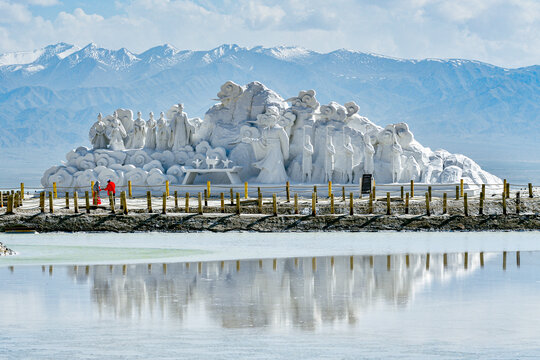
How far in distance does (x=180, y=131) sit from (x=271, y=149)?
3.91 m

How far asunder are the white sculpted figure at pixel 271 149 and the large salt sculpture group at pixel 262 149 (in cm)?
3

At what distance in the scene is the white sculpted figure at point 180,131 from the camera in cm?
3616

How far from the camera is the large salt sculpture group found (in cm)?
3416

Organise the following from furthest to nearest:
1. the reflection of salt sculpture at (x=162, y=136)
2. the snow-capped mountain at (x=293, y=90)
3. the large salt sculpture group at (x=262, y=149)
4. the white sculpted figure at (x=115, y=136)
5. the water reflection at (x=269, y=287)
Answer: the snow-capped mountain at (x=293, y=90) < the white sculpted figure at (x=115, y=136) < the reflection of salt sculpture at (x=162, y=136) < the large salt sculpture group at (x=262, y=149) < the water reflection at (x=269, y=287)

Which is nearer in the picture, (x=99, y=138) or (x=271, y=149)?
(x=271, y=149)

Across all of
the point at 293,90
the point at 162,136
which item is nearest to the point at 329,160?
the point at 162,136

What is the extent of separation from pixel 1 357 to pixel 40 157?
13231cm

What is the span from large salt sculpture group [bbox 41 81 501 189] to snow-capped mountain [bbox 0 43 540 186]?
93.9m

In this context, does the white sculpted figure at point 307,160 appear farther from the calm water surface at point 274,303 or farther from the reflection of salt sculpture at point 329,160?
the calm water surface at point 274,303

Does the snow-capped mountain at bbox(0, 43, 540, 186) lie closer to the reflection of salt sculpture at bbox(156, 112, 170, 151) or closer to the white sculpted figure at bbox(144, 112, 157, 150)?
the white sculpted figure at bbox(144, 112, 157, 150)

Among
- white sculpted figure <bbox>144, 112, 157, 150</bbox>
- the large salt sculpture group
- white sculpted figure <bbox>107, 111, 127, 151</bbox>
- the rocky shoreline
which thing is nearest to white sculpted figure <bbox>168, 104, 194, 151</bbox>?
the large salt sculpture group

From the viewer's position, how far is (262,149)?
34.4 metres

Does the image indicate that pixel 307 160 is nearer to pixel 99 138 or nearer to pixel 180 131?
pixel 180 131

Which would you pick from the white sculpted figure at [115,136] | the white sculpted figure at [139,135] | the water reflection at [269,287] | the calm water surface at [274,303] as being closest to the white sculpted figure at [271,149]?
the white sculpted figure at [139,135]
